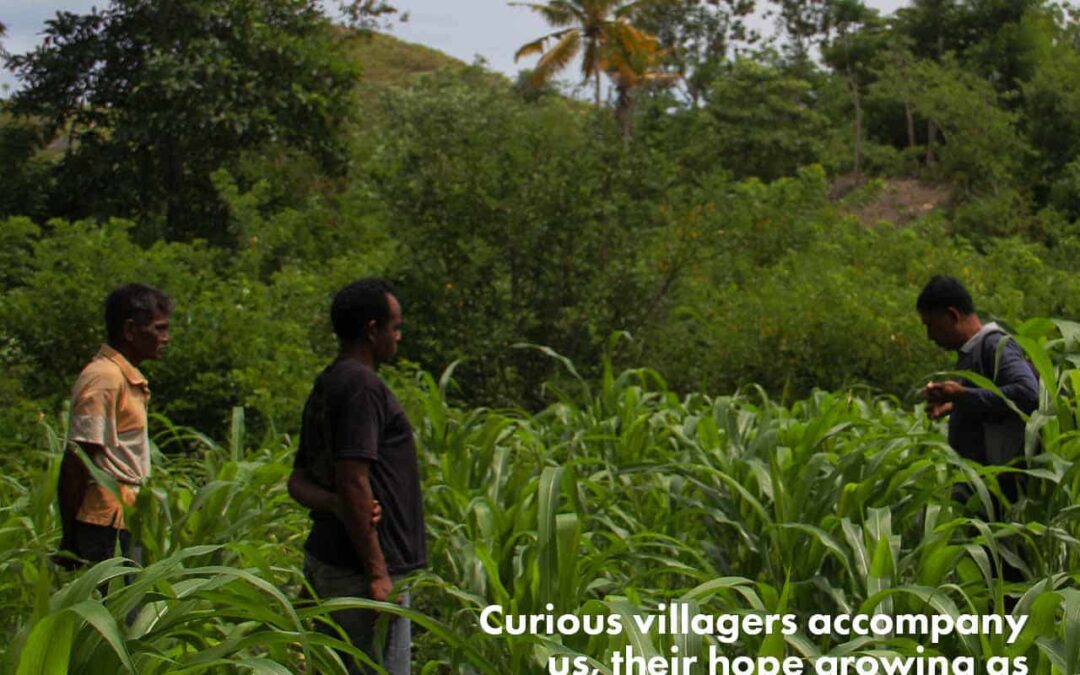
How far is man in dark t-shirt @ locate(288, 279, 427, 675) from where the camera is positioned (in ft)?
10.8

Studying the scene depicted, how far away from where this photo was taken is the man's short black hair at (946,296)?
428 centimetres

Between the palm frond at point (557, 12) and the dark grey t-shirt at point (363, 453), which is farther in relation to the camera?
the palm frond at point (557, 12)

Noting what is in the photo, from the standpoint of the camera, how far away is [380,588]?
328 cm

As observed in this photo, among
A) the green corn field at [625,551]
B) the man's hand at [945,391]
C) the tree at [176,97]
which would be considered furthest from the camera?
the tree at [176,97]

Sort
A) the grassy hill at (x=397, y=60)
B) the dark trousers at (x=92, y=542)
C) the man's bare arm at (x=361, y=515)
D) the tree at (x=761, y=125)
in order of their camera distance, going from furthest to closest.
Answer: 1. the grassy hill at (x=397, y=60)
2. the tree at (x=761, y=125)
3. the dark trousers at (x=92, y=542)
4. the man's bare arm at (x=361, y=515)

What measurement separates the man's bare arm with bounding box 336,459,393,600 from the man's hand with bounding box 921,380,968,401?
185 cm

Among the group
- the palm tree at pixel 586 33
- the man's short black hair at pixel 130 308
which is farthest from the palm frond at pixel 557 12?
the man's short black hair at pixel 130 308

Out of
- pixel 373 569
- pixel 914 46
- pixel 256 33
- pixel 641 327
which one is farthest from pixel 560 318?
pixel 914 46

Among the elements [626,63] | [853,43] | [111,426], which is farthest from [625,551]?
[853,43]

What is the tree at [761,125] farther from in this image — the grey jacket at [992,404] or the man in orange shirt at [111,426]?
the man in orange shirt at [111,426]

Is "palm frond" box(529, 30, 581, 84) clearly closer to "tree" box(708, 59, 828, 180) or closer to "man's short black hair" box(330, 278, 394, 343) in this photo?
"tree" box(708, 59, 828, 180)

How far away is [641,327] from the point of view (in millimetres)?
10453

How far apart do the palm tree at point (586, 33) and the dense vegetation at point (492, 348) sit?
9.49 meters

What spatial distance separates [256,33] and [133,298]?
10.0 m
